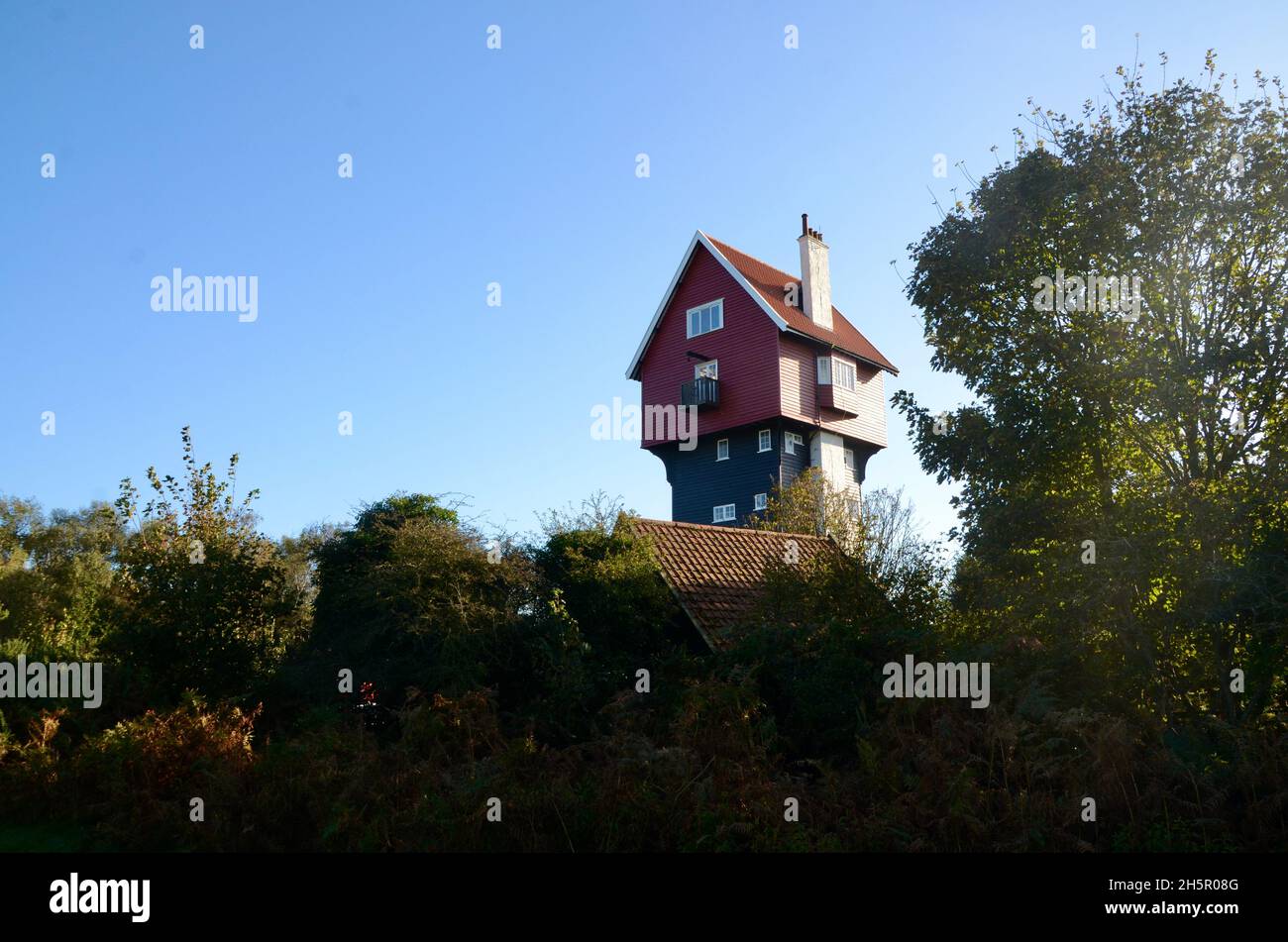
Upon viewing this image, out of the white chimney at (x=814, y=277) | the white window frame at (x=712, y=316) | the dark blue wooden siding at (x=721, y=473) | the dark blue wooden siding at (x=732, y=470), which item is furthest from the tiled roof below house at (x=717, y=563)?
the white chimney at (x=814, y=277)

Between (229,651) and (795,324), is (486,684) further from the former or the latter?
(795,324)

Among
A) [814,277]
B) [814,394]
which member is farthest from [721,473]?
[814,277]

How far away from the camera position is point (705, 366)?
36.4m

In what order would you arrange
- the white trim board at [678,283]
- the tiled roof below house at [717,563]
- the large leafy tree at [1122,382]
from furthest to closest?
the white trim board at [678,283]
the tiled roof below house at [717,563]
the large leafy tree at [1122,382]

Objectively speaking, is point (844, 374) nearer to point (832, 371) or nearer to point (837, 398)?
point (832, 371)

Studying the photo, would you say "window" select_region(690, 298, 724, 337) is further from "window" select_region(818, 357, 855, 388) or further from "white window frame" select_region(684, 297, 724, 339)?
"window" select_region(818, 357, 855, 388)

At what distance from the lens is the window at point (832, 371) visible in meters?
35.9

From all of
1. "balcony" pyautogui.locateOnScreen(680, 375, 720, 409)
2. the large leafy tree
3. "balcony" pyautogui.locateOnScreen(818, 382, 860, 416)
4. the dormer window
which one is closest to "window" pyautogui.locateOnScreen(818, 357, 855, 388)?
the dormer window

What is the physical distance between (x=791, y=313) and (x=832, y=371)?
111 inches

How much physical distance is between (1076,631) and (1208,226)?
726cm

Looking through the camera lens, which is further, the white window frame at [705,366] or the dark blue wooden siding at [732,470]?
the white window frame at [705,366]

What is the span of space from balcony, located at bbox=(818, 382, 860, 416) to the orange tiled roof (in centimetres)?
164

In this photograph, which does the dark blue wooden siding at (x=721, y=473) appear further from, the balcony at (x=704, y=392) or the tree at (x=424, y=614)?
the tree at (x=424, y=614)
